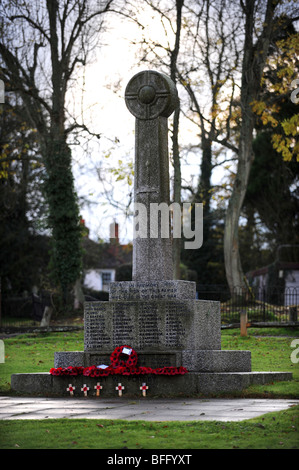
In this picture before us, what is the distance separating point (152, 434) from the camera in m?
7.99

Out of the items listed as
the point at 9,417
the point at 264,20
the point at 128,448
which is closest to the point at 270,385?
the point at 9,417

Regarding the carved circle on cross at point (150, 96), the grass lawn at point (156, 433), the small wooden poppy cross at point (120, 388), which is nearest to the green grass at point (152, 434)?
the grass lawn at point (156, 433)

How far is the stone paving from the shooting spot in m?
9.48

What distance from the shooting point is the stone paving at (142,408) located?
9.48m

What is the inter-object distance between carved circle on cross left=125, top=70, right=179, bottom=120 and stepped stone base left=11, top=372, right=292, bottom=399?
4.48m

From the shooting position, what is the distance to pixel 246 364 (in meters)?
12.9

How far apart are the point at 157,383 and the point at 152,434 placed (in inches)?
170

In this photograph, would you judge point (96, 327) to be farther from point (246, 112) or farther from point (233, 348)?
point (246, 112)

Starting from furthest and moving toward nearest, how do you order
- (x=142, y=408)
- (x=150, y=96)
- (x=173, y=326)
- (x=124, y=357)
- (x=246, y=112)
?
1. (x=246, y=112)
2. (x=150, y=96)
3. (x=173, y=326)
4. (x=124, y=357)
5. (x=142, y=408)

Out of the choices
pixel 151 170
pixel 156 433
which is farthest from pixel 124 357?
pixel 156 433

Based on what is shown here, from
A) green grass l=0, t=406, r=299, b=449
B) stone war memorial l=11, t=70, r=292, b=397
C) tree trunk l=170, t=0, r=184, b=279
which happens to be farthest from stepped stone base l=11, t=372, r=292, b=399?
tree trunk l=170, t=0, r=184, b=279

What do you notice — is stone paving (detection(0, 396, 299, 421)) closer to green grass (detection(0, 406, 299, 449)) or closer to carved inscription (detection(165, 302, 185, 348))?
green grass (detection(0, 406, 299, 449))

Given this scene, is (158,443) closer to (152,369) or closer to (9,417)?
(9,417)

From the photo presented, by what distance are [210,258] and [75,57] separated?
1894cm
